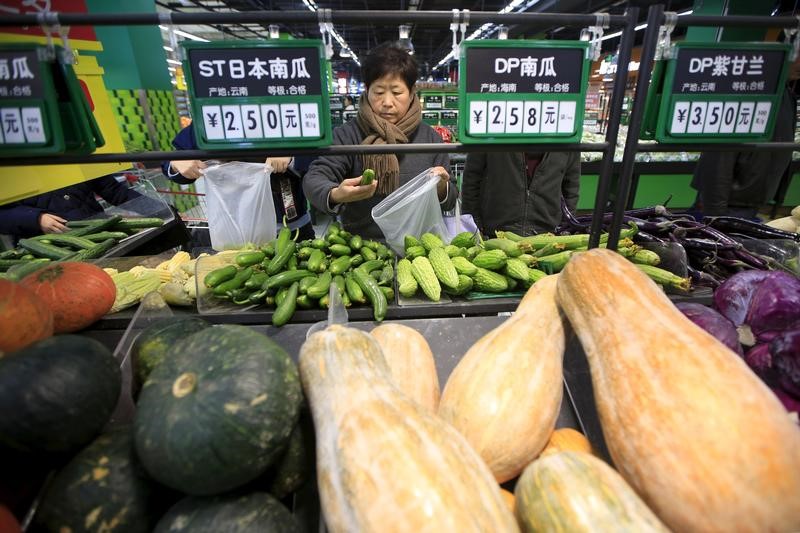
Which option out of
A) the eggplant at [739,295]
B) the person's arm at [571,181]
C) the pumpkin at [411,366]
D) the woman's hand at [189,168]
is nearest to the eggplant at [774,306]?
the eggplant at [739,295]

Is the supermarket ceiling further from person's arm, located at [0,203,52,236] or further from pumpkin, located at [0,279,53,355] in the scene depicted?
person's arm, located at [0,203,52,236]

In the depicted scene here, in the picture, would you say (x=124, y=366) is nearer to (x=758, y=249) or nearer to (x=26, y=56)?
(x=26, y=56)

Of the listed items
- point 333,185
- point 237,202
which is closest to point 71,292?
point 237,202

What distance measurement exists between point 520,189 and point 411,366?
110 inches

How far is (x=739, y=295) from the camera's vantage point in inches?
54.9

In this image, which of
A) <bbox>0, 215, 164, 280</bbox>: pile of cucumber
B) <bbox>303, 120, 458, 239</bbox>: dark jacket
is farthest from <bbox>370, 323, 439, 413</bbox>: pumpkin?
<bbox>0, 215, 164, 280</bbox>: pile of cucumber

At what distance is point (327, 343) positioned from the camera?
2.91 feet

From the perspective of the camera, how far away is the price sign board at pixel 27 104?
1.03m

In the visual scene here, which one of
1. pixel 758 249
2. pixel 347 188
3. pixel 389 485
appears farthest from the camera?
pixel 347 188

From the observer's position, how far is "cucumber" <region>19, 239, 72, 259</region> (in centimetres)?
264

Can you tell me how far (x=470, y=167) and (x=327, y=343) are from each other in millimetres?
3065

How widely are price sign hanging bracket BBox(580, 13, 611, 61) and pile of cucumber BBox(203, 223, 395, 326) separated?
1.27 metres

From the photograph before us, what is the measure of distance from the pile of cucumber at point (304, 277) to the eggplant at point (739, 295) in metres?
1.37

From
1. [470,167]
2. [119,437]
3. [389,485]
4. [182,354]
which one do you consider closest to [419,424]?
[389,485]
